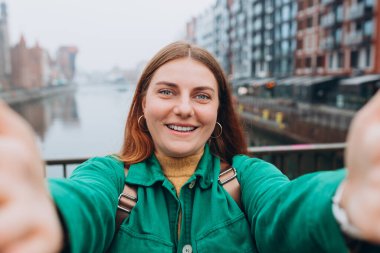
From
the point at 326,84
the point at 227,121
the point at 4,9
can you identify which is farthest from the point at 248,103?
the point at 4,9

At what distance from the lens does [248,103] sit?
40.2 metres

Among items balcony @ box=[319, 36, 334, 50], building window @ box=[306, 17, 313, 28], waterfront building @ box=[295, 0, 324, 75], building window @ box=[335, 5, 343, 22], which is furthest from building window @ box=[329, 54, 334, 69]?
building window @ box=[306, 17, 313, 28]

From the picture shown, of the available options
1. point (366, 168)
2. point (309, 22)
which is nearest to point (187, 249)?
point (366, 168)

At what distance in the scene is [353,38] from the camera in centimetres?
3341

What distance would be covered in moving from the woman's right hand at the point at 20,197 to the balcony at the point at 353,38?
115ft

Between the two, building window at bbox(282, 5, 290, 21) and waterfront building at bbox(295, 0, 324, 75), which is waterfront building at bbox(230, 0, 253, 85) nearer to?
building window at bbox(282, 5, 290, 21)

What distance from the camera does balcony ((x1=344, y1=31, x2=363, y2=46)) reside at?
3250cm

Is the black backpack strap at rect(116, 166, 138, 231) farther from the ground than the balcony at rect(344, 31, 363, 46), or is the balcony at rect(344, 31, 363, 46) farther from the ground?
the balcony at rect(344, 31, 363, 46)

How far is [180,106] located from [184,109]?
1.0 inches

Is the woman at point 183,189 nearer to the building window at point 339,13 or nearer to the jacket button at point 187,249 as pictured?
the jacket button at point 187,249

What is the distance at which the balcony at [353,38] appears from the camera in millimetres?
32500

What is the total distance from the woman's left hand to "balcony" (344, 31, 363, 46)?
3485cm

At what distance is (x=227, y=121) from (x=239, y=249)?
795 mm

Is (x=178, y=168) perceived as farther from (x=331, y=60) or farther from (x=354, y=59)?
(x=331, y=60)
